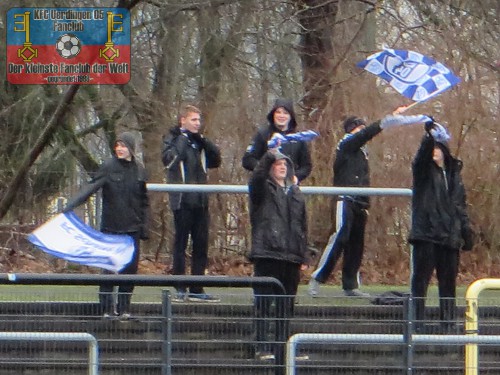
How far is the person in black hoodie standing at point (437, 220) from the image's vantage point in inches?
446

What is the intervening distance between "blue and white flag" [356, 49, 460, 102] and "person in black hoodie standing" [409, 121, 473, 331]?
54 centimetres

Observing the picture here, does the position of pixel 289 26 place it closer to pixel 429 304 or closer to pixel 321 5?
pixel 321 5

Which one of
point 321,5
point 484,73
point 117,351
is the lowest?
point 117,351

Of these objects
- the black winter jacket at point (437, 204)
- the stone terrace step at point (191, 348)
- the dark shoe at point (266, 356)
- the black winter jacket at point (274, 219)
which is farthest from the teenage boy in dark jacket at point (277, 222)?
the dark shoe at point (266, 356)

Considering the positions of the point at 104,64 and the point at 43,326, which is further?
the point at 104,64

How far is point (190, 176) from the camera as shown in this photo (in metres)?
12.5

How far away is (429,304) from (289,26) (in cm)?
1197

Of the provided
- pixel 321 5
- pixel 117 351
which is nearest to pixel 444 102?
pixel 321 5

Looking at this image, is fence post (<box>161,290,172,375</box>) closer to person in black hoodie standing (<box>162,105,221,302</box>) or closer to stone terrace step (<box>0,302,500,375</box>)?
stone terrace step (<box>0,302,500,375</box>)

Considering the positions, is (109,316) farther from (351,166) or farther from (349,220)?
(351,166)

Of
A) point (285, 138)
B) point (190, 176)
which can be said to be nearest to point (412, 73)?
point (285, 138)

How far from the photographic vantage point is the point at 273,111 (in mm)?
11883

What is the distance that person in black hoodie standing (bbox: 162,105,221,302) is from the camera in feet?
40.3

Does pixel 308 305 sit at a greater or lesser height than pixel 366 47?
lesser
